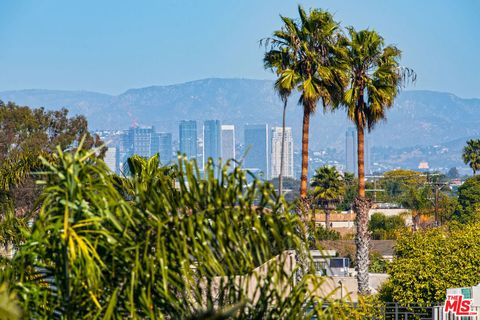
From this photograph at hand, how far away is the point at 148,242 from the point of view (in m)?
7.80

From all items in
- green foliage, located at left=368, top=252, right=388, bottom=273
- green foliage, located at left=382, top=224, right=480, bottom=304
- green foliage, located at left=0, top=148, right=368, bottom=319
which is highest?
green foliage, located at left=0, top=148, right=368, bottom=319

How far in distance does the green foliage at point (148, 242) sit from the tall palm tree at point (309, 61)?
1232 inches

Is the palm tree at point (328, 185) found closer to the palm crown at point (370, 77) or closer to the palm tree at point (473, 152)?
the palm tree at point (473, 152)

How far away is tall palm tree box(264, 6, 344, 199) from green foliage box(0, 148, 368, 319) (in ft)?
103

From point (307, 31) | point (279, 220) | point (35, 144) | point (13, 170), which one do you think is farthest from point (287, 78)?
point (35, 144)

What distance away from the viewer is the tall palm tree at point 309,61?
131ft

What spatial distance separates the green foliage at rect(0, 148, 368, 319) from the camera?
7.88 metres

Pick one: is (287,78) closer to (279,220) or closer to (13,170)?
(13,170)

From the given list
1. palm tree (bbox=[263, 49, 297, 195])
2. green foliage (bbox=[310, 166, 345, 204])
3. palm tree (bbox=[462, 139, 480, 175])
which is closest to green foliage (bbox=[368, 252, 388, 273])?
green foliage (bbox=[310, 166, 345, 204])

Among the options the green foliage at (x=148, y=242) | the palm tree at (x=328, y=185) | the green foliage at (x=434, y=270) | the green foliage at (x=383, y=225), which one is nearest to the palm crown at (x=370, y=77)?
the green foliage at (x=434, y=270)

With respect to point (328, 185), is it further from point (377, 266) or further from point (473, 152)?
point (377, 266)

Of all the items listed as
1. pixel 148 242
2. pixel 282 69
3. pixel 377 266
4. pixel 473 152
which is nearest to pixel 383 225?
pixel 473 152

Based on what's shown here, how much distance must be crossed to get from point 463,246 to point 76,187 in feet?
103

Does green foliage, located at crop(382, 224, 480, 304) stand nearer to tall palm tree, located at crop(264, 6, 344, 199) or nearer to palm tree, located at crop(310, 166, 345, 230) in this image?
tall palm tree, located at crop(264, 6, 344, 199)
